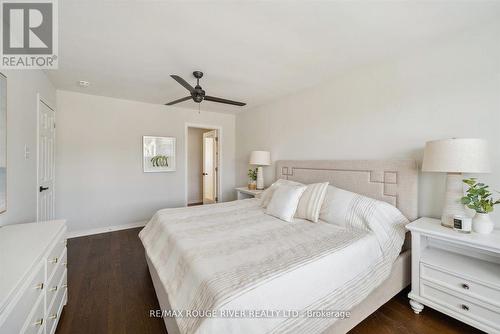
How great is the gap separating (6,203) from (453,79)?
4047 mm

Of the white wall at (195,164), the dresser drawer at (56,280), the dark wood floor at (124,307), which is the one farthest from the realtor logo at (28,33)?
the white wall at (195,164)

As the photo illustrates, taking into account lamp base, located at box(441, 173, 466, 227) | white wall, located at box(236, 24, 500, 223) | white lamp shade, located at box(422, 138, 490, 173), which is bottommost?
lamp base, located at box(441, 173, 466, 227)

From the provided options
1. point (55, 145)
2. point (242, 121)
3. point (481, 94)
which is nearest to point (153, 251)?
point (55, 145)

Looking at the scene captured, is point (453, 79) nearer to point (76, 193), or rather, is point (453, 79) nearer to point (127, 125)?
point (127, 125)

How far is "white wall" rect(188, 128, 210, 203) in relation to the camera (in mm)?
6047

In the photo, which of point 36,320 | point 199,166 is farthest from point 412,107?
point 199,166

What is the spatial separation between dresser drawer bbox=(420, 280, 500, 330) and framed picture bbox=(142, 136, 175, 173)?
420 centimetres

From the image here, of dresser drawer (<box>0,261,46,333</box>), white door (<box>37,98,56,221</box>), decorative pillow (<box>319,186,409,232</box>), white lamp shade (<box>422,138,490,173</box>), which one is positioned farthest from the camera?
white door (<box>37,98,56,221</box>)

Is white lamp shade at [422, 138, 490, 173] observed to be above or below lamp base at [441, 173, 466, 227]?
above

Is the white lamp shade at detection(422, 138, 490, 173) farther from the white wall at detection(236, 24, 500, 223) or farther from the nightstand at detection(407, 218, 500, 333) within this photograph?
the nightstand at detection(407, 218, 500, 333)

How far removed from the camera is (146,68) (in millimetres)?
2520

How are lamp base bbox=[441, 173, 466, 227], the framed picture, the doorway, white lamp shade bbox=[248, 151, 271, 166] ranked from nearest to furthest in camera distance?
Answer: lamp base bbox=[441, 173, 466, 227] < white lamp shade bbox=[248, 151, 271, 166] < the framed picture < the doorway

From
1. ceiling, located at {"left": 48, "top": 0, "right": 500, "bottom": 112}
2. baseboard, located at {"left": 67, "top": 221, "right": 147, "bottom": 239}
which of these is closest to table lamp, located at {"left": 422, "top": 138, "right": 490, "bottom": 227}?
ceiling, located at {"left": 48, "top": 0, "right": 500, "bottom": 112}

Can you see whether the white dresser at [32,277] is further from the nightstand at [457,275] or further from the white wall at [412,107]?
the white wall at [412,107]
